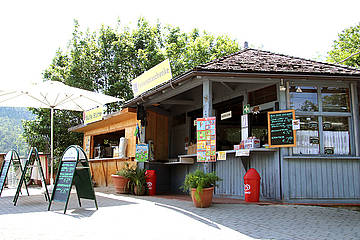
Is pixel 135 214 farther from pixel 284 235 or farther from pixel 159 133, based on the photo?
pixel 159 133

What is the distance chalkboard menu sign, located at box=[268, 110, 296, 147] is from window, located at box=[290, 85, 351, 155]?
303 millimetres

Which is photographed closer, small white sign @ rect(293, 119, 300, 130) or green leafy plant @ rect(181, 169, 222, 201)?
green leafy plant @ rect(181, 169, 222, 201)

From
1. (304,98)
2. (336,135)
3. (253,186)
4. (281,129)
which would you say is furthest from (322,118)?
(253,186)

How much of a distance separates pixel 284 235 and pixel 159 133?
23.9ft

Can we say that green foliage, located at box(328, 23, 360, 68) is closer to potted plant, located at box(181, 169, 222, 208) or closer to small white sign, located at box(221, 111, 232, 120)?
small white sign, located at box(221, 111, 232, 120)

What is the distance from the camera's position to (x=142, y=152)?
1023cm

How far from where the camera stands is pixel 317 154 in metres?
7.60

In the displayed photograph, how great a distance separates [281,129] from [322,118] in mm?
1106

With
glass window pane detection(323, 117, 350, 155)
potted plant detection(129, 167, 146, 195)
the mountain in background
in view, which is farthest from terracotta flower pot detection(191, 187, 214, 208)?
the mountain in background

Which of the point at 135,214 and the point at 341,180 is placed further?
the point at 341,180

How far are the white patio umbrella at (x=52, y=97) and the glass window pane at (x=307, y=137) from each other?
5037 millimetres

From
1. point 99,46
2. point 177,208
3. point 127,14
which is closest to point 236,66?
point 177,208

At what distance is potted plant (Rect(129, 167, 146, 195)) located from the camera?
946 cm

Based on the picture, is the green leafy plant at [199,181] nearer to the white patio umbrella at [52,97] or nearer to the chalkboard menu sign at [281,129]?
the chalkboard menu sign at [281,129]
